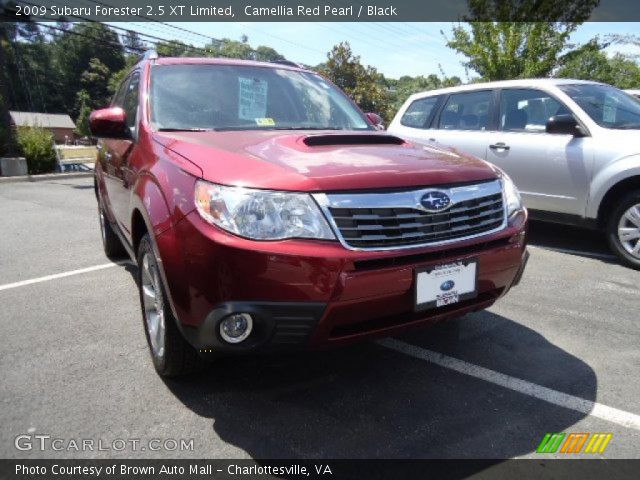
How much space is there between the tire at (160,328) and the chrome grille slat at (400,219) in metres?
0.88

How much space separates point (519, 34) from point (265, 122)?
45.2 feet

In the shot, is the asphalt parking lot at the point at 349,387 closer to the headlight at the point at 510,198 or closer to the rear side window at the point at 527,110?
the headlight at the point at 510,198

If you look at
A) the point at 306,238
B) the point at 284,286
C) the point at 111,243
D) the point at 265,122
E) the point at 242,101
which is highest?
the point at 242,101

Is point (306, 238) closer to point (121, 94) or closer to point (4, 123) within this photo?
point (121, 94)

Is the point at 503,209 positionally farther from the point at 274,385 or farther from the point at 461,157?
the point at 274,385

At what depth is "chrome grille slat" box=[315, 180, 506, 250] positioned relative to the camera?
6.41 ft

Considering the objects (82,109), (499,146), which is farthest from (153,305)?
(82,109)

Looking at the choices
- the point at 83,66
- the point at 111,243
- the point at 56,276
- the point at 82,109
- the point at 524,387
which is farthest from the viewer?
the point at 83,66

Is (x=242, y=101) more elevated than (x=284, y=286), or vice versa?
(x=242, y=101)

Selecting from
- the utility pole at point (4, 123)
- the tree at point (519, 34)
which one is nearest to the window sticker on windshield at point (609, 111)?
the tree at point (519, 34)

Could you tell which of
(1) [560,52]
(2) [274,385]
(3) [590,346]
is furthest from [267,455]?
(1) [560,52]

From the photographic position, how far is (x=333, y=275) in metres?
1.88

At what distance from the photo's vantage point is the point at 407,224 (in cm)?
206

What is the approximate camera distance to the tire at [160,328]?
2275 millimetres
